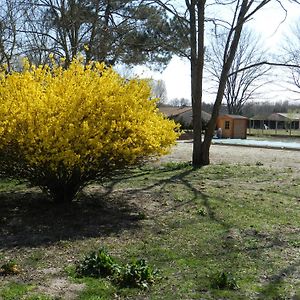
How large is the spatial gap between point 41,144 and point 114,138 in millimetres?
984

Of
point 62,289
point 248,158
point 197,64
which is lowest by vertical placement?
point 62,289

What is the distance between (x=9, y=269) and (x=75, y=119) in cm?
236

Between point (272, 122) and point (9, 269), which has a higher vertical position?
point (272, 122)

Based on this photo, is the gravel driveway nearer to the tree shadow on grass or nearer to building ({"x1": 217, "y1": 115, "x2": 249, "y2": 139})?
the tree shadow on grass

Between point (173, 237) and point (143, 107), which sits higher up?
point (143, 107)

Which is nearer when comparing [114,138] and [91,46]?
[114,138]

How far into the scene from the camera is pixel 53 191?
6.72m

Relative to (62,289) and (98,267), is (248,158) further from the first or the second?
(62,289)

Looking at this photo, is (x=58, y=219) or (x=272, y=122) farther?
(x=272, y=122)

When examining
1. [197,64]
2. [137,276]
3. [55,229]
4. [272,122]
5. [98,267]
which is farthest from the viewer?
[272,122]

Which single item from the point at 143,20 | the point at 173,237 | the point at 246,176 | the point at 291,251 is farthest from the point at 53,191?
the point at 143,20

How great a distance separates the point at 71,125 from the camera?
5.64 meters

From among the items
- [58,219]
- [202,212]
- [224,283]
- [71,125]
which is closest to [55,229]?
[58,219]

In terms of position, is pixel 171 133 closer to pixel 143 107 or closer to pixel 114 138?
pixel 143 107
